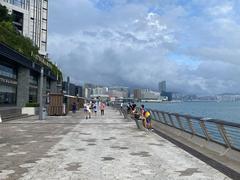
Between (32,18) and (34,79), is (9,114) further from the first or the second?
(32,18)

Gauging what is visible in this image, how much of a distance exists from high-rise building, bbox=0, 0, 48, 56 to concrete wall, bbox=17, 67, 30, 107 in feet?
101

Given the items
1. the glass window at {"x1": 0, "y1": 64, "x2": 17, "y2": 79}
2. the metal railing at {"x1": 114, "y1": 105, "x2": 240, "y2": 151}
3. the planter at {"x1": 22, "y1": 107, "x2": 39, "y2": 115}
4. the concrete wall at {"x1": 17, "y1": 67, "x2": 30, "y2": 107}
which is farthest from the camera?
the concrete wall at {"x1": 17, "y1": 67, "x2": 30, "y2": 107}

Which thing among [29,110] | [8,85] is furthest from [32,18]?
A: [29,110]

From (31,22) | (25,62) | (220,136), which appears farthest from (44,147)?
(31,22)

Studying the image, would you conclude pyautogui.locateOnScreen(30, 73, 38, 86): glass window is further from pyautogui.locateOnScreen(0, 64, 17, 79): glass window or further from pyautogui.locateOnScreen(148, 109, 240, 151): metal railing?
pyautogui.locateOnScreen(148, 109, 240, 151): metal railing

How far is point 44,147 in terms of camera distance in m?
13.0

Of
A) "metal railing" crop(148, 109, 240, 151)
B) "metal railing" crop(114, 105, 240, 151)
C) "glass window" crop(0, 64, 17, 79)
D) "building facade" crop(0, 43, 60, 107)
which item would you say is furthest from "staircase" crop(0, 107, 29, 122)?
"metal railing" crop(148, 109, 240, 151)

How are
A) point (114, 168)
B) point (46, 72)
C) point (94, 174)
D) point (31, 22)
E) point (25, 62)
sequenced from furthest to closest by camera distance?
point (31, 22)
point (46, 72)
point (25, 62)
point (114, 168)
point (94, 174)

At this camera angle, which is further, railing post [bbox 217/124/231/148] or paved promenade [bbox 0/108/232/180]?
railing post [bbox 217/124/231/148]

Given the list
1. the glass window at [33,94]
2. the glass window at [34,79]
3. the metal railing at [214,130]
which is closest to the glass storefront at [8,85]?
the glass window at [33,94]

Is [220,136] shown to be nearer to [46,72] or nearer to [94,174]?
[94,174]

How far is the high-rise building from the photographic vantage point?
243 feet

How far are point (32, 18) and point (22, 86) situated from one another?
48900mm

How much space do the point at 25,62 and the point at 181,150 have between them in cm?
3000
